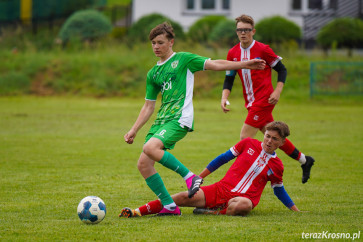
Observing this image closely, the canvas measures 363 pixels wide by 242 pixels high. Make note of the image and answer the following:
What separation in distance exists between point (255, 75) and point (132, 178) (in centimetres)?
264

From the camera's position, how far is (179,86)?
6.16 metres

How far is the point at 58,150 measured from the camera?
462 inches

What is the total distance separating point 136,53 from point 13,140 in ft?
50.1

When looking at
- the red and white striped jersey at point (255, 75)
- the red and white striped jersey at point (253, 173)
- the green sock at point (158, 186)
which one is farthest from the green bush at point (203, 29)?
the green sock at point (158, 186)

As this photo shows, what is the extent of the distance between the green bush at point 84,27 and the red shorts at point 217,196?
24.1 m

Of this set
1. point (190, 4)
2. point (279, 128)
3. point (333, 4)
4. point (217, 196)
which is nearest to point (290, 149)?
point (279, 128)

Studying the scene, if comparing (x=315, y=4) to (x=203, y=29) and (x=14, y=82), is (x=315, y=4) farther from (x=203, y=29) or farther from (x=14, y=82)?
(x=14, y=82)

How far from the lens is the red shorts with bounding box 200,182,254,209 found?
20.8ft

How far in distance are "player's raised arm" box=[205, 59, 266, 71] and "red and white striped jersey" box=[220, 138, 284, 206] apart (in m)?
1.18

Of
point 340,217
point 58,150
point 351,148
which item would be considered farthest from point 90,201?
point 351,148

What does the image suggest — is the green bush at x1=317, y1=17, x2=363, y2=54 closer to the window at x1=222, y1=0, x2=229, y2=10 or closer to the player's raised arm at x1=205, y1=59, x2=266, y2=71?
the window at x1=222, y1=0, x2=229, y2=10

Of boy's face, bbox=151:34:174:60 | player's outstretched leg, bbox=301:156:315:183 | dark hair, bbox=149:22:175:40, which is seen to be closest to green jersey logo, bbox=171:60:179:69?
boy's face, bbox=151:34:174:60

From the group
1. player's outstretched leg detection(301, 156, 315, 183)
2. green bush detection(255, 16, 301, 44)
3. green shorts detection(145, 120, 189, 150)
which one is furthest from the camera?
green bush detection(255, 16, 301, 44)

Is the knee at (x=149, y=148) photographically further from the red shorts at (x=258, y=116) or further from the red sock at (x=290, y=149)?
the red shorts at (x=258, y=116)
